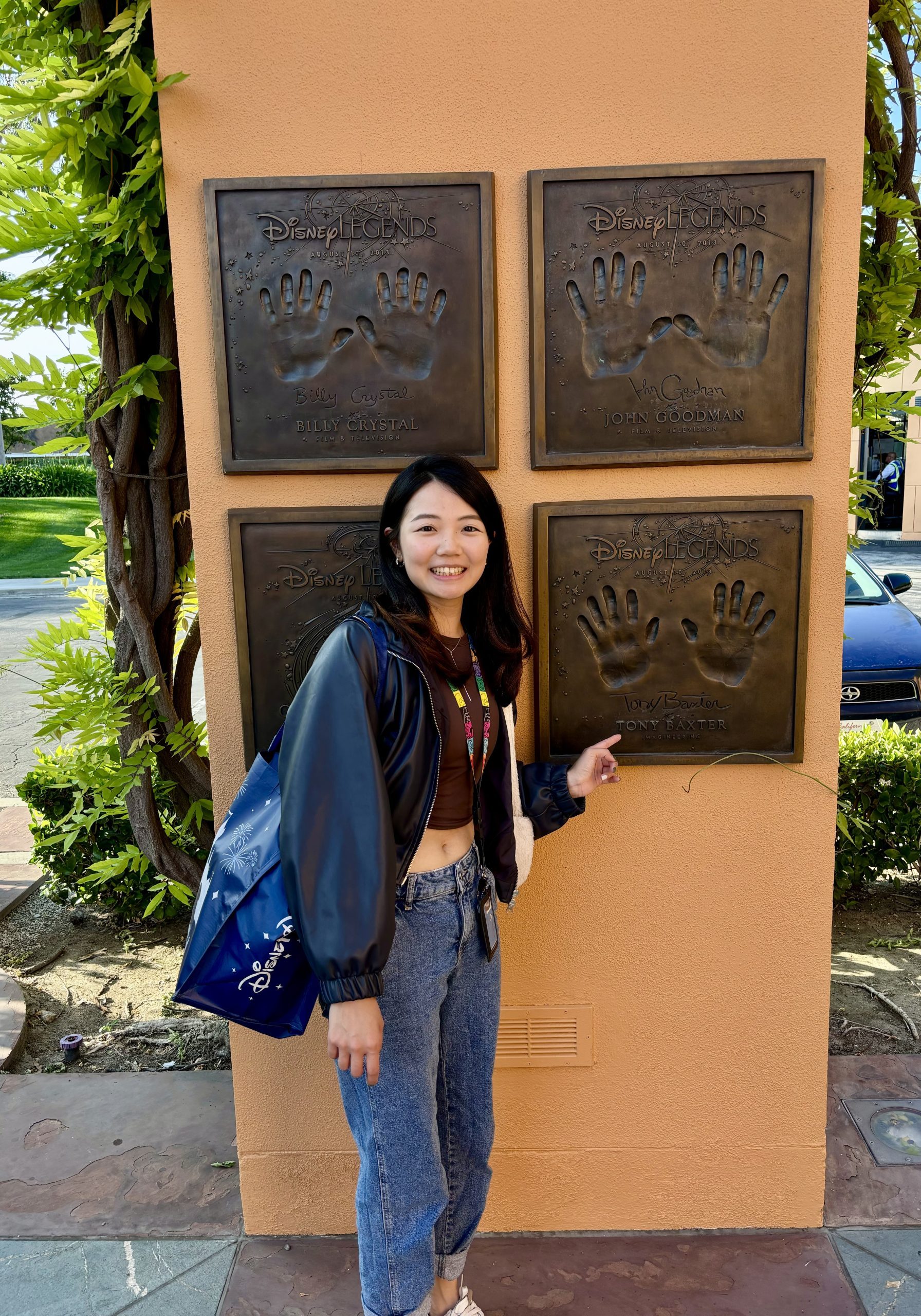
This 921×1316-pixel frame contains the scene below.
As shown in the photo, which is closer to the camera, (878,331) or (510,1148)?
(510,1148)

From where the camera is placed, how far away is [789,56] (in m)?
2.21

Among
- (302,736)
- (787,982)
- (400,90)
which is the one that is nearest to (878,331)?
(400,90)

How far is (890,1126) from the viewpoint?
2.95 m

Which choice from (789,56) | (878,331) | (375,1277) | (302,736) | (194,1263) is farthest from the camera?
(878,331)

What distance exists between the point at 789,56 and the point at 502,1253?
9.87ft

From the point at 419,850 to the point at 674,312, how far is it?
4.49ft

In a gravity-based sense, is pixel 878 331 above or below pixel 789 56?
below

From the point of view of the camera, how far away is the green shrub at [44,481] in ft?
94.0

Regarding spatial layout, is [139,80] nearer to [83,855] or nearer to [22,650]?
[22,650]

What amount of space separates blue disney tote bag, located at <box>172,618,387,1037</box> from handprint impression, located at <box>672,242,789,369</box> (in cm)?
106

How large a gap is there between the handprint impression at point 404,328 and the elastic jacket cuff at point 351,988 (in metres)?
1.36

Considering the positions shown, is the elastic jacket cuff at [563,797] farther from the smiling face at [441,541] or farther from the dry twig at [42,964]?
the dry twig at [42,964]

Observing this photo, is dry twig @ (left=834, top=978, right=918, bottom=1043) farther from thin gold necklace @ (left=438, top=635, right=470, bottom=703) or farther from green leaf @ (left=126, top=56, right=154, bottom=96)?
green leaf @ (left=126, top=56, right=154, bottom=96)

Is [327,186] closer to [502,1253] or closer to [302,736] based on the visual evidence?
[302,736]
